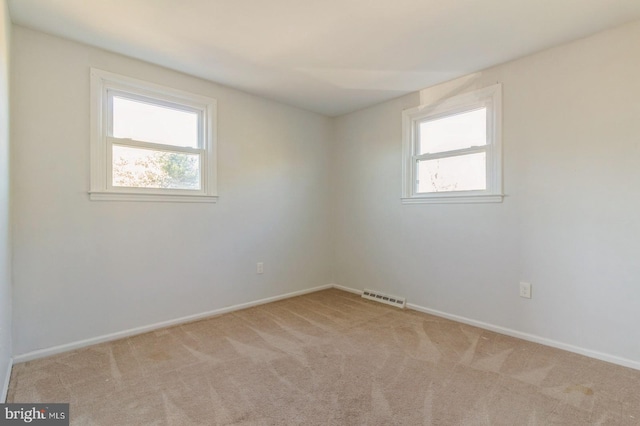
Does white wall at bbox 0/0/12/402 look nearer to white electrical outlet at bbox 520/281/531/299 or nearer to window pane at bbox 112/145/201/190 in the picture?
window pane at bbox 112/145/201/190

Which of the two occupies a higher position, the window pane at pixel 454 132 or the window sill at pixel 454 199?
the window pane at pixel 454 132

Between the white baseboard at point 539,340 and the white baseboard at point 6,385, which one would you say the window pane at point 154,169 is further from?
the white baseboard at point 539,340

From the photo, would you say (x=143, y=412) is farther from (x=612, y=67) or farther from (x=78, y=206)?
(x=612, y=67)

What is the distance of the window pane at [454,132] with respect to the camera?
2922mm

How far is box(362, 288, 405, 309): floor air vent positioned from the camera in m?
3.43

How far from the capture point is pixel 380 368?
210cm

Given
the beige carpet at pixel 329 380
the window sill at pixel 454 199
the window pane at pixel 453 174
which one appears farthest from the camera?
the window pane at pixel 453 174

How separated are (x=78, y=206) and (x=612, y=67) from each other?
13.2 ft

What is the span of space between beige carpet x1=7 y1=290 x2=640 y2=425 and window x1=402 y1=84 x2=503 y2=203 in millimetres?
1299

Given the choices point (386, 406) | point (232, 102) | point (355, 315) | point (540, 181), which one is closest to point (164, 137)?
point (232, 102)

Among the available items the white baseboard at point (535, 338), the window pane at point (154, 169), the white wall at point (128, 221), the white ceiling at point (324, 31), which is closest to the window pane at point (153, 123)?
the window pane at point (154, 169)

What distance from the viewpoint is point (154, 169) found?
9.24 feet

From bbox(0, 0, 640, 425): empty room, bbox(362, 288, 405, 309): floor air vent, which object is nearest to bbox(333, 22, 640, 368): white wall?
bbox(0, 0, 640, 425): empty room

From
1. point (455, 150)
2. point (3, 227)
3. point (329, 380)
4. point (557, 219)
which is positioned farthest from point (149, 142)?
point (557, 219)
